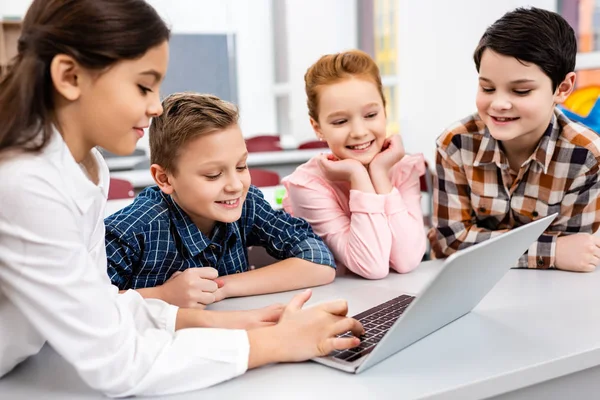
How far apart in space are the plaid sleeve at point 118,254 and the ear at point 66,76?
443mm

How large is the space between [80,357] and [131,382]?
0.07 meters

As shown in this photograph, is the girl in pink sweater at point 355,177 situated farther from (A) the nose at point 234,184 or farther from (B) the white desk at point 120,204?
(B) the white desk at point 120,204

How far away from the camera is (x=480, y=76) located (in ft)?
4.45

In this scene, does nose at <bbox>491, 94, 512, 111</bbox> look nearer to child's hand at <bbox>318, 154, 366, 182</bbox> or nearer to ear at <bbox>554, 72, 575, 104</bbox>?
ear at <bbox>554, 72, 575, 104</bbox>

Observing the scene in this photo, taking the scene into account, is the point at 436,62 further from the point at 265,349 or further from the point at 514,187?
the point at 265,349

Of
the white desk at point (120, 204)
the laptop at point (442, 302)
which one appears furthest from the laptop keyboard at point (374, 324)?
the white desk at point (120, 204)

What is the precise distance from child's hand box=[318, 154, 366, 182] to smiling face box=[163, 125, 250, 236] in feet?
0.98

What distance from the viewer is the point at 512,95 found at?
4.30 ft

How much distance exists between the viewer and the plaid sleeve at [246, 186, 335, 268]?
1.34 meters

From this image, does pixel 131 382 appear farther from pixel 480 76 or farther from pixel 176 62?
pixel 176 62

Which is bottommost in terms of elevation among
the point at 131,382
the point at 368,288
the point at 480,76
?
the point at 368,288

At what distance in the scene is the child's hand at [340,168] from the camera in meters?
1.43

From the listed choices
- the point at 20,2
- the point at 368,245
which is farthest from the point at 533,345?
the point at 20,2

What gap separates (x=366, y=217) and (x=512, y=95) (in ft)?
1.35
